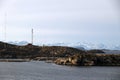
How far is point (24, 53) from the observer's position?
454 feet

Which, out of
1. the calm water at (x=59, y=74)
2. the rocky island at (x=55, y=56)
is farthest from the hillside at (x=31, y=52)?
the calm water at (x=59, y=74)

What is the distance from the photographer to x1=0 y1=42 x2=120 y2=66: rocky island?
97125 millimetres

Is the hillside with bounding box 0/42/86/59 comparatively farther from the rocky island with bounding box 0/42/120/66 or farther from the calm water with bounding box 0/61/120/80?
the calm water with bounding box 0/61/120/80

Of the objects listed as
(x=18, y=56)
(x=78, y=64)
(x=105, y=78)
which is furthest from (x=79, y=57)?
(x=18, y=56)

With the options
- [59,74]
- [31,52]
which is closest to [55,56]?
[31,52]

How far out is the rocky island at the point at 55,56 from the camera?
97.1 metres

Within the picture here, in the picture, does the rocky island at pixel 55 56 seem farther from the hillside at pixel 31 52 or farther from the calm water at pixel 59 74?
the calm water at pixel 59 74

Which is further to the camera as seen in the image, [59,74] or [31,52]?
[31,52]

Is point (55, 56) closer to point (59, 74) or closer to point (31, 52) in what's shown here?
point (31, 52)

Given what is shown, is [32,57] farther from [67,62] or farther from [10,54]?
[67,62]

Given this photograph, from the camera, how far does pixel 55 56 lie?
453 ft

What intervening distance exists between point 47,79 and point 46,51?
85336 mm

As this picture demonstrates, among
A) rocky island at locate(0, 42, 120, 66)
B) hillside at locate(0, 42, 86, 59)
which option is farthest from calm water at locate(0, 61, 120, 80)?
hillside at locate(0, 42, 86, 59)

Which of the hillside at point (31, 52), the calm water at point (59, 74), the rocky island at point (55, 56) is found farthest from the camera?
the hillside at point (31, 52)
